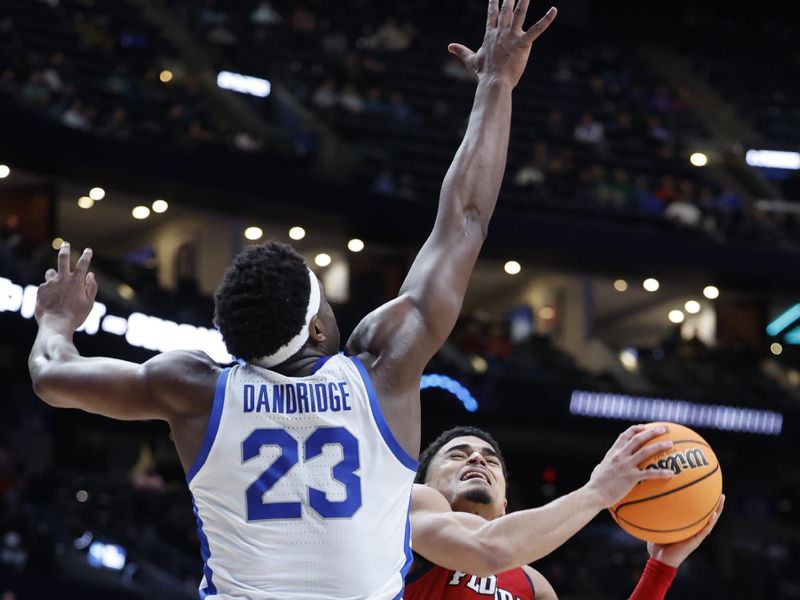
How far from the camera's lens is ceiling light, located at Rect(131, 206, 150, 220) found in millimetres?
23156

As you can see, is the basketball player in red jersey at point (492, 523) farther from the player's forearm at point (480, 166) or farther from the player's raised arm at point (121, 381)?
the player's raised arm at point (121, 381)

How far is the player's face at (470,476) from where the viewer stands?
4.69 metres

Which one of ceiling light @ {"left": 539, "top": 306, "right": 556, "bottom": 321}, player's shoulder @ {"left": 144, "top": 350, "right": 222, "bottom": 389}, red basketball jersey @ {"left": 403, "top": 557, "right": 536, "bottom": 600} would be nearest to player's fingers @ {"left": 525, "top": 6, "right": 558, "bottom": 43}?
player's shoulder @ {"left": 144, "top": 350, "right": 222, "bottom": 389}

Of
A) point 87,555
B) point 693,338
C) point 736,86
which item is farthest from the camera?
point 736,86

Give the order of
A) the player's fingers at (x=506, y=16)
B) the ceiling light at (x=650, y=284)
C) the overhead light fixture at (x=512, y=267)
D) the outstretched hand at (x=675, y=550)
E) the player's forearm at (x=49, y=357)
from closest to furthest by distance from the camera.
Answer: the player's forearm at (x=49, y=357)
the player's fingers at (x=506, y=16)
the outstretched hand at (x=675, y=550)
the overhead light fixture at (x=512, y=267)
the ceiling light at (x=650, y=284)

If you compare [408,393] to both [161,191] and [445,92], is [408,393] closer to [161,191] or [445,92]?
[161,191]

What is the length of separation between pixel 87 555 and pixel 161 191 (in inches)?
351

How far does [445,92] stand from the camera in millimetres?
26953

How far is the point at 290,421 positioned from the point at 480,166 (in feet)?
3.08

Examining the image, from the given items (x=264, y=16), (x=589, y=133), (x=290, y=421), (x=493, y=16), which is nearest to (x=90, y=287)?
(x=290, y=421)

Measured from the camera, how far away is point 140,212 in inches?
921

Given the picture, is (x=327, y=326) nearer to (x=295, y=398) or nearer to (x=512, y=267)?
(x=295, y=398)

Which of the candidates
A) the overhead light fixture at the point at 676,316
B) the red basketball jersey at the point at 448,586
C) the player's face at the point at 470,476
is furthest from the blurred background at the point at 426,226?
the red basketball jersey at the point at 448,586

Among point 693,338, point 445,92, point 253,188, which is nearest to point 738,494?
point 693,338
